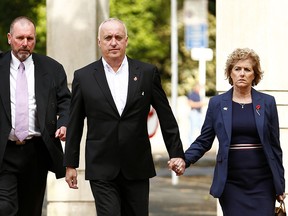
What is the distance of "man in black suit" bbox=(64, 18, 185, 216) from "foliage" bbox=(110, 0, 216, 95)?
34420mm

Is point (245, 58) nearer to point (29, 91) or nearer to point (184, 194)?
point (29, 91)

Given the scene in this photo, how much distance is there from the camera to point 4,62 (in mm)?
10094

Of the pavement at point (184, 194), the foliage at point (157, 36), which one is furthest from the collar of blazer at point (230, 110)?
the foliage at point (157, 36)

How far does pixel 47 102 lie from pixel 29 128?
0.90ft

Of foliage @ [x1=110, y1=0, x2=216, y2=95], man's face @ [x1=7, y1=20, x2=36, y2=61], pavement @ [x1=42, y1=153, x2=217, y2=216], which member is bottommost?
pavement @ [x1=42, y1=153, x2=217, y2=216]

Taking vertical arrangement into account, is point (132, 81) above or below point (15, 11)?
below

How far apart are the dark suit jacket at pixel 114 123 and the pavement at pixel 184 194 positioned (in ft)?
22.1

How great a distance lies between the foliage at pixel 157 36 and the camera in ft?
151

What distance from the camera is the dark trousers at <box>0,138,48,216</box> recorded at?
988 centimetres

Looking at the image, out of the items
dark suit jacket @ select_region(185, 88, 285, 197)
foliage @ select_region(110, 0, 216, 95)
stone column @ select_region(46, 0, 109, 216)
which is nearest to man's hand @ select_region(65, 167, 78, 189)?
dark suit jacket @ select_region(185, 88, 285, 197)

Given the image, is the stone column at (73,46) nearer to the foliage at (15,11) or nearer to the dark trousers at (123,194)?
the dark trousers at (123,194)

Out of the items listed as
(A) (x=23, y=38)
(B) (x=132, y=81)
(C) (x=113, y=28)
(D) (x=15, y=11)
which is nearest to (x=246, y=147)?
(B) (x=132, y=81)

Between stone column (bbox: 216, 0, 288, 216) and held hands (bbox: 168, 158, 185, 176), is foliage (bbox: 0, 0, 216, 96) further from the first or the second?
held hands (bbox: 168, 158, 185, 176)

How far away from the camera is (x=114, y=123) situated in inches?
365
